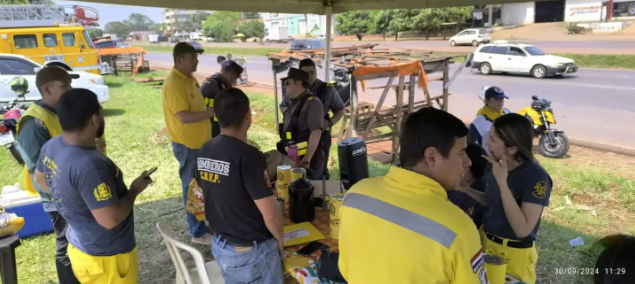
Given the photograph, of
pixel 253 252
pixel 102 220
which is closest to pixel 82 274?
pixel 102 220

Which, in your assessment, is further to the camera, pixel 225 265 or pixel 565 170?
pixel 565 170

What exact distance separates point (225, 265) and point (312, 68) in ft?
9.07

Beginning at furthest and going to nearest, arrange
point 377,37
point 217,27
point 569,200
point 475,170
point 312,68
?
1. point 217,27
2. point 377,37
3. point 569,200
4. point 312,68
5. point 475,170

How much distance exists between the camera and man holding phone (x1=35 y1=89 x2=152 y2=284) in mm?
1946

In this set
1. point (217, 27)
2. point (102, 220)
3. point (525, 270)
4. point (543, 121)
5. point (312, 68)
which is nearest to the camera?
point (102, 220)

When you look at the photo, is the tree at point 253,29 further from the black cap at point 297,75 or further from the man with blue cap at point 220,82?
the black cap at point 297,75

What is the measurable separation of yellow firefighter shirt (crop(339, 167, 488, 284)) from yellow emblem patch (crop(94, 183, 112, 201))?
4.12ft

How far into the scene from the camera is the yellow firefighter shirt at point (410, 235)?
1.14 metres

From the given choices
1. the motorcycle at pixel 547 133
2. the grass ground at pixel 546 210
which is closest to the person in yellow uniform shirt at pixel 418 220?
the grass ground at pixel 546 210

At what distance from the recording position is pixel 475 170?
261cm

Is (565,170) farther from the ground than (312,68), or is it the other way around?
(312,68)

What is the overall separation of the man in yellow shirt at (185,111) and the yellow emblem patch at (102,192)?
1.59m

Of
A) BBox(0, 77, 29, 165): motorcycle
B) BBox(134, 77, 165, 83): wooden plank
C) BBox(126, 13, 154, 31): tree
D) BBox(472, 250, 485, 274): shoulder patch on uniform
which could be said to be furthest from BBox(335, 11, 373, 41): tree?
BBox(126, 13, 154, 31): tree

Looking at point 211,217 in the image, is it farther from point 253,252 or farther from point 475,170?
point 475,170
